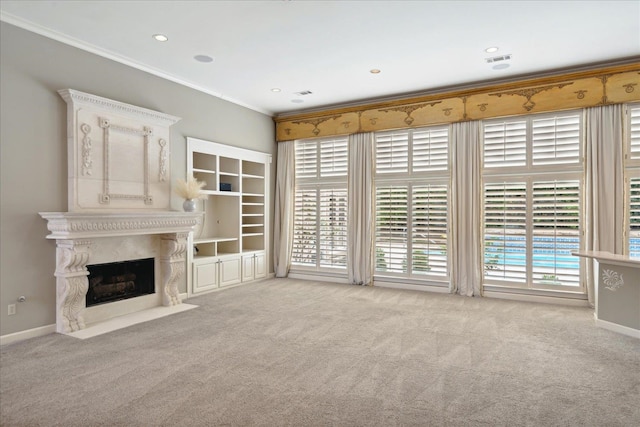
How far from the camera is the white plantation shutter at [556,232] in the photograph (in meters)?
5.37

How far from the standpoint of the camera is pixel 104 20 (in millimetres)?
3994

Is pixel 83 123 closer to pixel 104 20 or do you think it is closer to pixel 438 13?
pixel 104 20

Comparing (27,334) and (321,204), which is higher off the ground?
(321,204)

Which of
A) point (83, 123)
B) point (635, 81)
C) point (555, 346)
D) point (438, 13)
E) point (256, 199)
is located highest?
point (438, 13)

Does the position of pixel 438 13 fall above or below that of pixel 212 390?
above

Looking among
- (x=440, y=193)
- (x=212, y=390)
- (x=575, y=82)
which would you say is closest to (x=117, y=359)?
(x=212, y=390)

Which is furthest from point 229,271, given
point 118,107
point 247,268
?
point 118,107

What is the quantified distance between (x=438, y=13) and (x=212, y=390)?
397cm

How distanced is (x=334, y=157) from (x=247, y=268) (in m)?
2.61

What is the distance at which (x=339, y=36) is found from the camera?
4.35 meters

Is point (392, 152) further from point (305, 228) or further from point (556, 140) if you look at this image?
point (556, 140)

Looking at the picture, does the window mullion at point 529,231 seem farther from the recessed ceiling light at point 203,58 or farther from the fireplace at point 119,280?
the fireplace at point 119,280

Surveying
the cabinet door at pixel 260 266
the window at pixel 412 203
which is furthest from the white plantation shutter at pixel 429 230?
the cabinet door at pixel 260 266

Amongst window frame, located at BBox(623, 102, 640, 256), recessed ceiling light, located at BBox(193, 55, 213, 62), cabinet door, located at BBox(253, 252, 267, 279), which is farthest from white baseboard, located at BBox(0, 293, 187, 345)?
window frame, located at BBox(623, 102, 640, 256)
